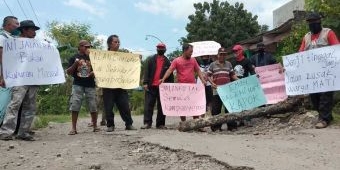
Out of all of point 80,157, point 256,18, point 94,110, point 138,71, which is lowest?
point 80,157

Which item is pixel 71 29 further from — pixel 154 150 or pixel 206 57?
pixel 154 150

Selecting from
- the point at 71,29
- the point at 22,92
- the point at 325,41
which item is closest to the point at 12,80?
the point at 22,92

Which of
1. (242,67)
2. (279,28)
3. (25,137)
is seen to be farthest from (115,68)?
(279,28)

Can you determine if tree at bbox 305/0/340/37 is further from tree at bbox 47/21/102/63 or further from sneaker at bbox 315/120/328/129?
tree at bbox 47/21/102/63

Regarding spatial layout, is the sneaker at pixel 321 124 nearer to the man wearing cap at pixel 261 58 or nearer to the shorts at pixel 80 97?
the man wearing cap at pixel 261 58

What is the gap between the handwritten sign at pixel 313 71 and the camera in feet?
26.5

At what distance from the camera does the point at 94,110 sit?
29.3 feet

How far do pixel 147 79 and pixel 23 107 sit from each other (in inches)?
96.3

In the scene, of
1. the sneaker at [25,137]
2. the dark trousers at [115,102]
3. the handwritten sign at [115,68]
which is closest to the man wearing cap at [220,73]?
the handwritten sign at [115,68]

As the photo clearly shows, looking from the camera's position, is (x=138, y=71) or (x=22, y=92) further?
(x=138, y=71)

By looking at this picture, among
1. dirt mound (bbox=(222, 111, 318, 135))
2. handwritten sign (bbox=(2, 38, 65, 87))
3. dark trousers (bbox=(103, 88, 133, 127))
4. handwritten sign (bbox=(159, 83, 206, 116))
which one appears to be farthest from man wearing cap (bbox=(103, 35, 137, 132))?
dirt mound (bbox=(222, 111, 318, 135))

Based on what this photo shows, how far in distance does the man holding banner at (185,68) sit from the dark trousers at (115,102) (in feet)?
2.51

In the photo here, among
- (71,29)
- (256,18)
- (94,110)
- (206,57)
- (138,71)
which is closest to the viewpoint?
(94,110)

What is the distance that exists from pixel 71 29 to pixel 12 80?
158 ft
